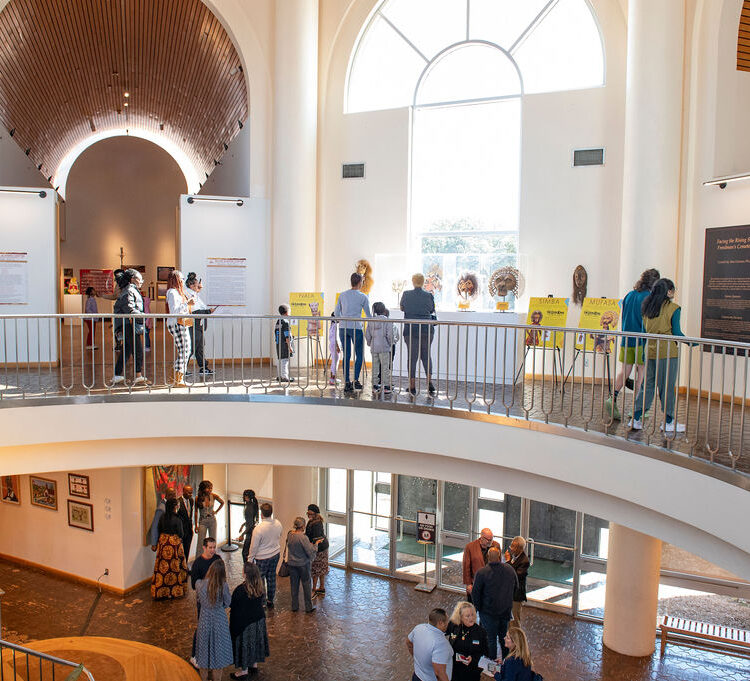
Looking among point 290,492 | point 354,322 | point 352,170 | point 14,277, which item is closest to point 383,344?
point 354,322

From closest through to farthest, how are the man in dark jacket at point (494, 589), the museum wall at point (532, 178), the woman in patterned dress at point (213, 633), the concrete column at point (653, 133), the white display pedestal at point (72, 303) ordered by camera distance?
the man in dark jacket at point (494, 589)
the woman in patterned dress at point (213, 633)
the concrete column at point (653, 133)
the museum wall at point (532, 178)
the white display pedestal at point (72, 303)

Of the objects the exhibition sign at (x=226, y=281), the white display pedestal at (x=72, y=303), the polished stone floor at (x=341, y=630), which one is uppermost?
the exhibition sign at (x=226, y=281)

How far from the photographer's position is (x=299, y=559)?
10.5 metres

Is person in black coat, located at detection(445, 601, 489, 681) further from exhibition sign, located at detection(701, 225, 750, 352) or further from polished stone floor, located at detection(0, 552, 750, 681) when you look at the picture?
exhibition sign, located at detection(701, 225, 750, 352)

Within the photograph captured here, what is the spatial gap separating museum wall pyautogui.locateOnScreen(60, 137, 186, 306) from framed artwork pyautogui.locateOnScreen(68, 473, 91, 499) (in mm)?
14764

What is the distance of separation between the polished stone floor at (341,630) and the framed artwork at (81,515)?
110cm

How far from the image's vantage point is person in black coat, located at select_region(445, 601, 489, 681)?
6.70m

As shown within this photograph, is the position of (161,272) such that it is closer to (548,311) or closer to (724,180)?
(548,311)

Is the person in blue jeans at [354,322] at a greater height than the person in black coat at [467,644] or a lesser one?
greater

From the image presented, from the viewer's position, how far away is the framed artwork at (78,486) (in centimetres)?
1235

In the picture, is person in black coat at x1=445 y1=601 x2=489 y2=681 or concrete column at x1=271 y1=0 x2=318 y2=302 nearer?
person in black coat at x1=445 y1=601 x2=489 y2=681

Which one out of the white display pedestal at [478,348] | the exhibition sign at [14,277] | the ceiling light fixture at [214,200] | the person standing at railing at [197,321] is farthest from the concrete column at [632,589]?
the exhibition sign at [14,277]

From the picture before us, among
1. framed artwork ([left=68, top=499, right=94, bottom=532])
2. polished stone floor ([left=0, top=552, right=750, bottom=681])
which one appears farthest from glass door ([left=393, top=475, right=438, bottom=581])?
framed artwork ([left=68, top=499, right=94, bottom=532])

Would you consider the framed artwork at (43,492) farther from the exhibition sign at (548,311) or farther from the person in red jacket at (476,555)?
the exhibition sign at (548,311)
